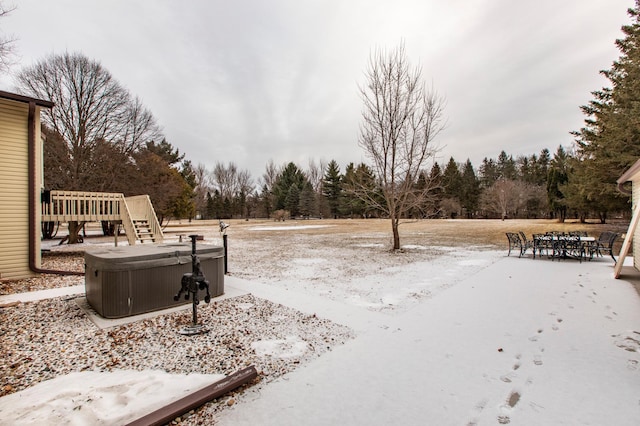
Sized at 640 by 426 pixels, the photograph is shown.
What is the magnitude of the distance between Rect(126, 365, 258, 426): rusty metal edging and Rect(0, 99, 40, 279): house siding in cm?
753

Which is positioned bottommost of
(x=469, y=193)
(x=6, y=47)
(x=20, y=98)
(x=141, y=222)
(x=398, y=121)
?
(x=141, y=222)

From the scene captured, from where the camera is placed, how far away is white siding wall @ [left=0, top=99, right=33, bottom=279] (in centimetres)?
672

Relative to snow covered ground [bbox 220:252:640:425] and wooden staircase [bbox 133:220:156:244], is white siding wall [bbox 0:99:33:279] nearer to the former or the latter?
wooden staircase [bbox 133:220:156:244]

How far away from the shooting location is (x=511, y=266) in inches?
348

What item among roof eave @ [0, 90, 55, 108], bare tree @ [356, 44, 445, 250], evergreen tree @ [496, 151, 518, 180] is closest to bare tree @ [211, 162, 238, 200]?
evergreen tree @ [496, 151, 518, 180]

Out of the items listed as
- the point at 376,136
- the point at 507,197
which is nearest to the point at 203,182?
the point at 507,197

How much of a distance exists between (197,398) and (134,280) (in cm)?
284

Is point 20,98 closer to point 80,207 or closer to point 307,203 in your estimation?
point 80,207

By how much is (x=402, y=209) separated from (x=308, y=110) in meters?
16.6

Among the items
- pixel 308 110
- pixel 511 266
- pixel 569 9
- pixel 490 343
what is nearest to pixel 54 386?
pixel 490 343

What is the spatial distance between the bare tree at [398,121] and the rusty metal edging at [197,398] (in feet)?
32.9

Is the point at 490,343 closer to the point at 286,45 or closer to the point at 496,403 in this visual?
the point at 496,403

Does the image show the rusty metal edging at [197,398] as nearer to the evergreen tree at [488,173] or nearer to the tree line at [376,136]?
the tree line at [376,136]

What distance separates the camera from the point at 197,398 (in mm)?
2352
